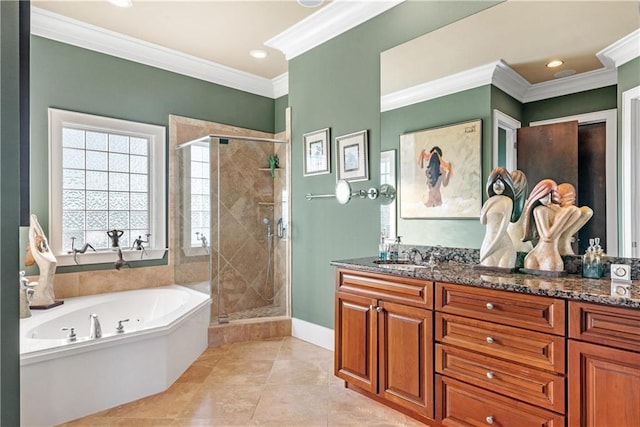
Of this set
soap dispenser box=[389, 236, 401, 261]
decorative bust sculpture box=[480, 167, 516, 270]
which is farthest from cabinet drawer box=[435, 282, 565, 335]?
soap dispenser box=[389, 236, 401, 261]

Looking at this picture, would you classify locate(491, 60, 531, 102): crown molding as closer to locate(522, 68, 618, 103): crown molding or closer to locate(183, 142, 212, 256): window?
locate(522, 68, 618, 103): crown molding

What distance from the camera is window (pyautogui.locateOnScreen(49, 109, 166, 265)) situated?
3.13 meters

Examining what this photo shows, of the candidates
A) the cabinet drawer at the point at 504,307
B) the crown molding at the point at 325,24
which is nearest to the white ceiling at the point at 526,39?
the crown molding at the point at 325,24

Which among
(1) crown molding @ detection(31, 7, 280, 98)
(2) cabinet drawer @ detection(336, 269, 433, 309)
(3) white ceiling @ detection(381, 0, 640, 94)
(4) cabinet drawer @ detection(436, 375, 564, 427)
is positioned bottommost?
(4) cabinet drawer @ detection(436, 375, 564, 427)

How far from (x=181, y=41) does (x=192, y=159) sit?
1.12 m

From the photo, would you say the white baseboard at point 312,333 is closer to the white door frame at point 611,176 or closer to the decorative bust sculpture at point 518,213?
the decorative bust sculpture at point 518,213

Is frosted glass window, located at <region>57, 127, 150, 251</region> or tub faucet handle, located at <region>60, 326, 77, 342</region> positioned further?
frosted glass window, located at <region>57, 127, 150, 251</region>

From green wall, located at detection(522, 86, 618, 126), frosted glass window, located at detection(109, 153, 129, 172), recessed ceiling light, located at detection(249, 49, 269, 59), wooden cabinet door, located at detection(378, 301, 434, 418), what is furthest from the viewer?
recessed ceiling light, located at detection(249, 49, 269, 59)

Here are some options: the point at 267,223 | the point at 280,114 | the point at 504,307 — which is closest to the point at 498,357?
the point at 504,307

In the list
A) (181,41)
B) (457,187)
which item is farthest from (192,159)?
(457,187)

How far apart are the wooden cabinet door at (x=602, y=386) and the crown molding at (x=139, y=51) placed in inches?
157

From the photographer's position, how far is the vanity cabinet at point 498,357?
151 cm

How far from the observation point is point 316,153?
340 cm

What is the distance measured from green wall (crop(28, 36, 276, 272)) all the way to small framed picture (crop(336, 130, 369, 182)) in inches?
68.4
